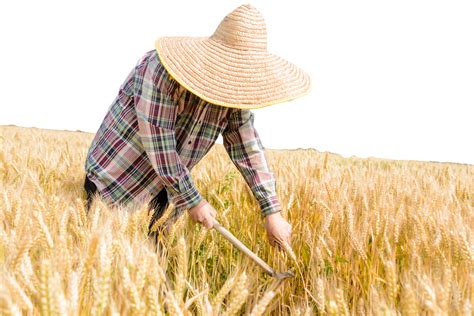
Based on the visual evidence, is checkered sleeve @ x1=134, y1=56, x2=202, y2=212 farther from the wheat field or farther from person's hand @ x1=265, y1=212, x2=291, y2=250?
person's hand @ x1=265, y1=212, x2=291, y2=250

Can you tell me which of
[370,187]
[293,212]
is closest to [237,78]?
[293,212]

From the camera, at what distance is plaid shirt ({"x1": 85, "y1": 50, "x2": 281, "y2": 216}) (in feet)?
7.06

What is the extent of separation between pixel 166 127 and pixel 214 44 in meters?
0.44

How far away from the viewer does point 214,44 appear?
A: 204 centimetres

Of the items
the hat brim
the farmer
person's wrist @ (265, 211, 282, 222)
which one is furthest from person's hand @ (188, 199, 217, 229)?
the hat brim

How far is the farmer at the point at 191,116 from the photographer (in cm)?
192

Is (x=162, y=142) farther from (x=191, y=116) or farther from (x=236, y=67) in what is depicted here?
(x=236, y=67)

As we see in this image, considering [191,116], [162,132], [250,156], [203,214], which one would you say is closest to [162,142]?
[162,132]

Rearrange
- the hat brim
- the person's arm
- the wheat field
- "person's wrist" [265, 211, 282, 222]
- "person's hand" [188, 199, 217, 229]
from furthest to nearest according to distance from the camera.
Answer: the person's arm < "person's wrist" [265, 211, 282, 222] < "person's hand" [188, 199, 217, 229] < the hat brim < the wheat field

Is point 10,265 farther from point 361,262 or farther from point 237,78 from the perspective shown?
point 361,262

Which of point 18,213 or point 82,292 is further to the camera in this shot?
point 18,213

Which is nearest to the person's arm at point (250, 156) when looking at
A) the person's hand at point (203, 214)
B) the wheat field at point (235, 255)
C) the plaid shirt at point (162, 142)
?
the plaid shirt at point (162, 142)

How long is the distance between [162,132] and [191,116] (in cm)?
22

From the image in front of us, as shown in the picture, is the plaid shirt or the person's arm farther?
the person's arm
